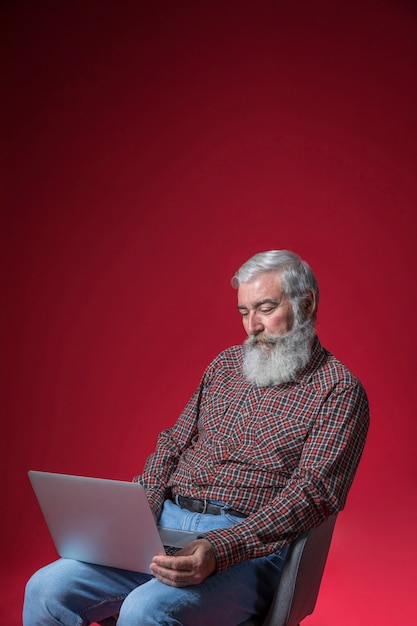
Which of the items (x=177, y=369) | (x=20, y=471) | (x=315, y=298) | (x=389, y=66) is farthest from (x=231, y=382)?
(x=389, y=66)

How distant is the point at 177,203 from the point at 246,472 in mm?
2040

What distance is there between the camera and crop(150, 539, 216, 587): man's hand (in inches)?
78.1

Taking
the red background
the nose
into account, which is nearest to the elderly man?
the nose

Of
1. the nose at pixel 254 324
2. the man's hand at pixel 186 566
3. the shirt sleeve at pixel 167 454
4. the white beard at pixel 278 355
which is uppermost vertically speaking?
the nose at pixel 254 324

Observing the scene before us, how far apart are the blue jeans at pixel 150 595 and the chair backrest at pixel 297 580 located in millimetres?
86

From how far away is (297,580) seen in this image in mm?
2078

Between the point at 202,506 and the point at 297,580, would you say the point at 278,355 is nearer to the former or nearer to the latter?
the point at 202,506

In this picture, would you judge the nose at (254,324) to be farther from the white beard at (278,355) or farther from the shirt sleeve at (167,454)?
the shirt sleeve at (167,454)

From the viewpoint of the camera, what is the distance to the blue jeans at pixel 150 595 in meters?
2.01

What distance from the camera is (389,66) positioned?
13.4 feet

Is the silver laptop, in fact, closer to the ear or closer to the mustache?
the mustache

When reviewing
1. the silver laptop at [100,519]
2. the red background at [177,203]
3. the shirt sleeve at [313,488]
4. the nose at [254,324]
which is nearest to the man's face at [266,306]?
the nose at [254,324]

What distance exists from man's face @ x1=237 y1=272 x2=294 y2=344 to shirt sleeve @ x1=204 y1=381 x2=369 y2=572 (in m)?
0.28

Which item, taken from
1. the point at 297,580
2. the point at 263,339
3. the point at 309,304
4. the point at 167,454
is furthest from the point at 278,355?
the point at 297,580
